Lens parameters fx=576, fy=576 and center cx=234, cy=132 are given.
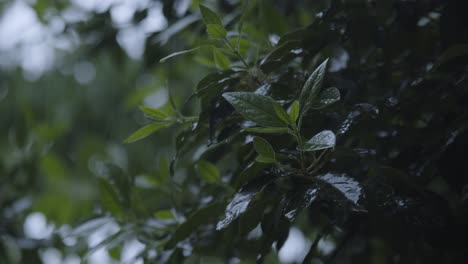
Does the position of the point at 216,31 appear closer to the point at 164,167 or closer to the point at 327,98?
the point at 327,98

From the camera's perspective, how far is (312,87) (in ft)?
1.95

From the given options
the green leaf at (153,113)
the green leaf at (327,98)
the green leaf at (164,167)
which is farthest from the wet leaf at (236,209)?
the green leaf at (164,167)

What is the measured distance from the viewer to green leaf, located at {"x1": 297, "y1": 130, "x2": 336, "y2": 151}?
556 mm

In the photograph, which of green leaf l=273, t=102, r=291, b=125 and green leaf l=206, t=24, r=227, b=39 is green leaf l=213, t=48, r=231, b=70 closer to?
green leaf l=206, t=24, r=227, b=39

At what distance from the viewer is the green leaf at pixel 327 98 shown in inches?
23.4

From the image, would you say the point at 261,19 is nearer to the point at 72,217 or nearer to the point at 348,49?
the point at 348,49

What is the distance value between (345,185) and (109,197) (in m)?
0.47

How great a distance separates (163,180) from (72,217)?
0.73 meters

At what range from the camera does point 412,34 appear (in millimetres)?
822

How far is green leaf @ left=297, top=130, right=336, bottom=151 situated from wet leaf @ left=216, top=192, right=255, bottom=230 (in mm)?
78

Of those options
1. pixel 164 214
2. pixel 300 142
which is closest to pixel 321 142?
pixel 300 142

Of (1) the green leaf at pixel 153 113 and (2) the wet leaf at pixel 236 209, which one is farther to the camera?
(1) the green leaf at pixel 153 113

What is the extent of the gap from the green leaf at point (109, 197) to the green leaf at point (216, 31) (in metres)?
0.34

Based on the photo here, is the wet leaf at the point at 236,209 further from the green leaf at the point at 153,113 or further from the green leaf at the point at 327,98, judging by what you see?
the green leaf at the point at 153,113
